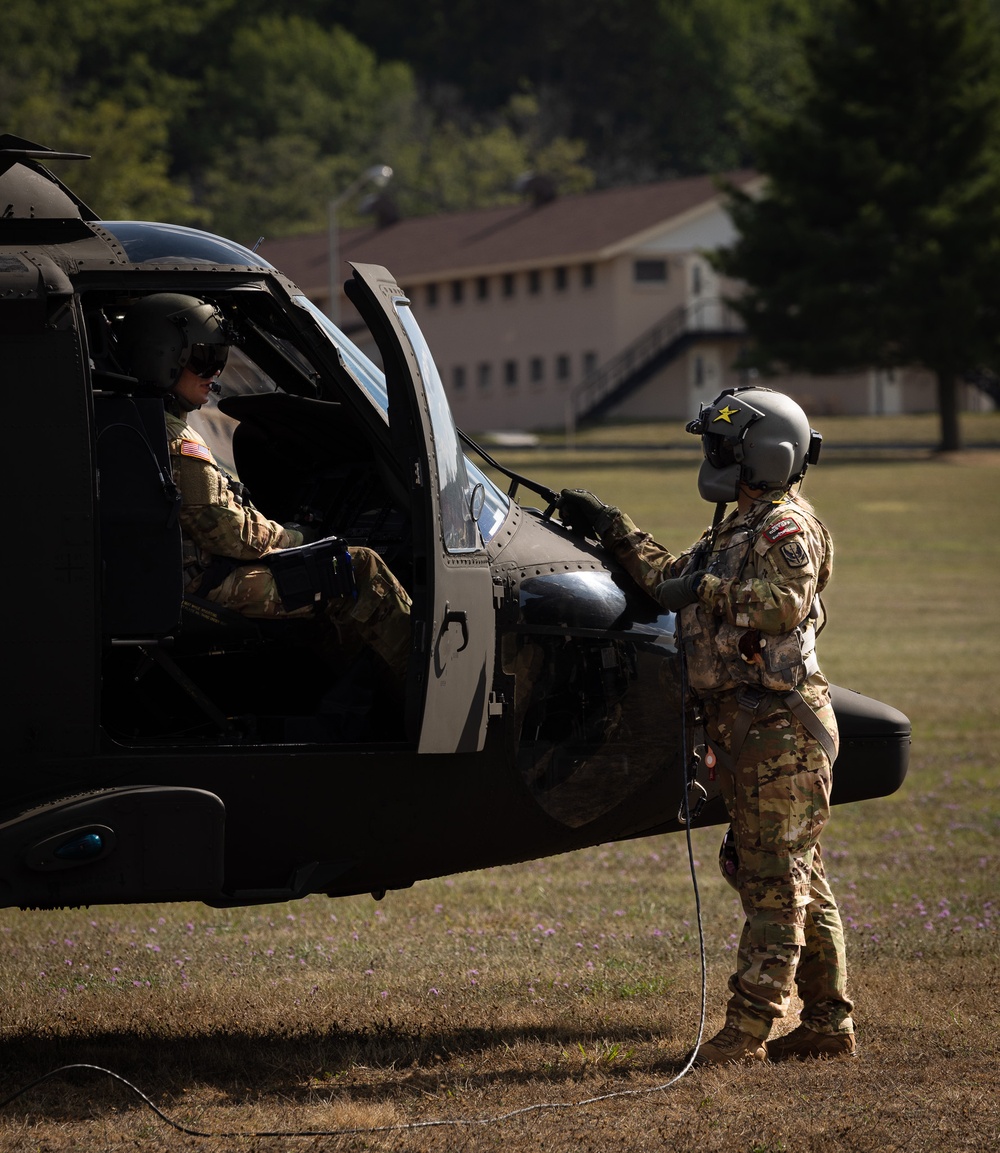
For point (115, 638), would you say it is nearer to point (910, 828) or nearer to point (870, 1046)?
point (870, 1046)

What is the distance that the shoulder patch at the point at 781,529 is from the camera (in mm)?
5391

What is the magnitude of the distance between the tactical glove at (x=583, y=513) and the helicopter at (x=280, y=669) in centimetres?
5

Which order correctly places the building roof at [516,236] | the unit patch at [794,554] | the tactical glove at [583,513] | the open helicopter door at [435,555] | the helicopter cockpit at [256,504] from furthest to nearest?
1. the building roof at [516,236]
2. the tactical glove at [583,513]
3. the unit patch at [794,554]
4. the open helicopter door at [435,555]
5. the helicopter cockpit at [256,504]

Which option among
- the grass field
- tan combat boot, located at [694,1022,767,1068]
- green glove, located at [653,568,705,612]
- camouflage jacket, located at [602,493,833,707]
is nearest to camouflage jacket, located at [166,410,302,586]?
green glove, located at [653,568,705,612]

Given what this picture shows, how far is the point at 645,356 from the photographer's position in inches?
2357

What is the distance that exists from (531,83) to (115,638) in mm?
115136

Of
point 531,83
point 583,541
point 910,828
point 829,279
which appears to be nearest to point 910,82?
point 829,279

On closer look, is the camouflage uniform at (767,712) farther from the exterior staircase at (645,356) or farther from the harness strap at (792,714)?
the exterior staircase at (645,356)

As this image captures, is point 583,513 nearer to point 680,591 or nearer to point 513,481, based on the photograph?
point 513,481

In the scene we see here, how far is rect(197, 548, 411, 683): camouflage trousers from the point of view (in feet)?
17.6

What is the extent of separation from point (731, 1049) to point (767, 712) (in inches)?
Result: 41.6

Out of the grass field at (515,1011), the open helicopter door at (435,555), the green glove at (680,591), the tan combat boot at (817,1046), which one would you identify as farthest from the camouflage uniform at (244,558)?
the tan combat boot at (817,1046)

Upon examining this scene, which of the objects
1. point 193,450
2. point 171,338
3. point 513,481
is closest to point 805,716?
point 513,481

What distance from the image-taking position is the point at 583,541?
19.7ft
